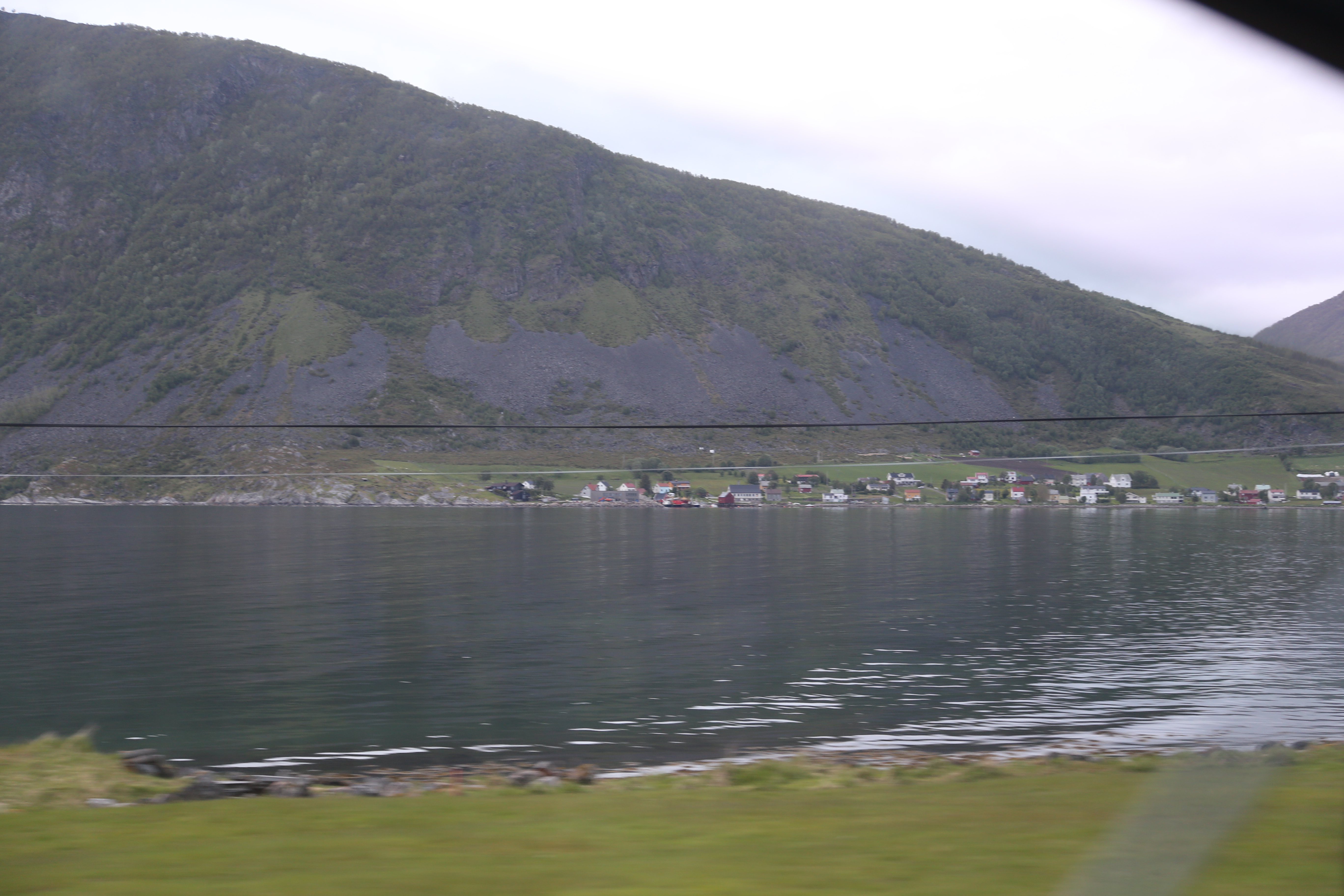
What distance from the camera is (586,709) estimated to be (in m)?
25.0

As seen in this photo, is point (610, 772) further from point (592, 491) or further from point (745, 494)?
Result: point (592, 491)

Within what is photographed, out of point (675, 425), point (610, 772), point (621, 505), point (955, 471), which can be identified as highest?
point (675, 425)

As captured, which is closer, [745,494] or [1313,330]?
[1313,330]

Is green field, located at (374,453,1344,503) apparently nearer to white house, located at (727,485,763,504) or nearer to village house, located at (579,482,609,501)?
village house, located at (579,482,609,501)

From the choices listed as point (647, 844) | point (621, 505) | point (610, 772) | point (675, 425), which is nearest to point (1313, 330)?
point (647, 844)

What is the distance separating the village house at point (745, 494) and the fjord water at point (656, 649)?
8358cm

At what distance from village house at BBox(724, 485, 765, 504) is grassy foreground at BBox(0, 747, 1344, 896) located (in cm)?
15564

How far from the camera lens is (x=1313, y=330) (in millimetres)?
12945

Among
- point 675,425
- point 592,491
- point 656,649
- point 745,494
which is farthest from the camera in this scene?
point 592,491

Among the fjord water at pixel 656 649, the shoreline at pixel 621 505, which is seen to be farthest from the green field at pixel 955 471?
the fjord water at pixel 656 649

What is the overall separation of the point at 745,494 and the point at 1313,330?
157348 millimetres

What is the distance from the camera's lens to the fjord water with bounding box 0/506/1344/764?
22.6 m

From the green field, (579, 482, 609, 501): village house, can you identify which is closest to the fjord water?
(579, 482, 609, 501): village house

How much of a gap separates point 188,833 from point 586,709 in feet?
50.6
